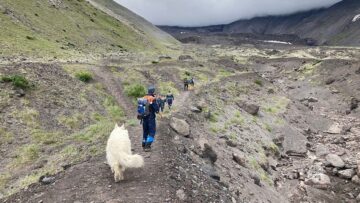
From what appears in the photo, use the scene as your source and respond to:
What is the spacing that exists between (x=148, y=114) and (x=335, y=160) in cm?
2129

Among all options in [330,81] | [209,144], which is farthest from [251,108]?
[330,81]

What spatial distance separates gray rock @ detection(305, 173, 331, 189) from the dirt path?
14190 millimetres

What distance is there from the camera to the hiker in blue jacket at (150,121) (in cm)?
1634

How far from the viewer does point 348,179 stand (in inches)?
1123

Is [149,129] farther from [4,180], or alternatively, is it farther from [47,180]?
[4,180]

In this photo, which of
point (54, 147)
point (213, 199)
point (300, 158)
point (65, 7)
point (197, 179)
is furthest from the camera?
point (65, 7)

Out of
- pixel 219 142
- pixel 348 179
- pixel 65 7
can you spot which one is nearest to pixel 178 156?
pixel 219 142

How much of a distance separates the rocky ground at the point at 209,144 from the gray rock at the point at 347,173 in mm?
74

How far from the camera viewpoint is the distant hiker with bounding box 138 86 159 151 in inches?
634

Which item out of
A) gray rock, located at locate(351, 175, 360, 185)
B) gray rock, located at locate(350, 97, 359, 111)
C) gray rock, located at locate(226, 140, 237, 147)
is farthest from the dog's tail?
gray rock, located at locate(350, 97, 359, 111)

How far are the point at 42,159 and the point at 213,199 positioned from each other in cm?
1138

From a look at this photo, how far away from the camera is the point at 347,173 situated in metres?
28.8

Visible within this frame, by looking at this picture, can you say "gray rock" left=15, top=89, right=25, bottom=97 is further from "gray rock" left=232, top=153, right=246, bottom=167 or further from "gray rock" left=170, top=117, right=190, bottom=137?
"gray rock" left=232, top=153, right=246, bottom=167

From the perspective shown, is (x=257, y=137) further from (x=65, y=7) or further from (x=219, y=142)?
(x=65, y=7)
